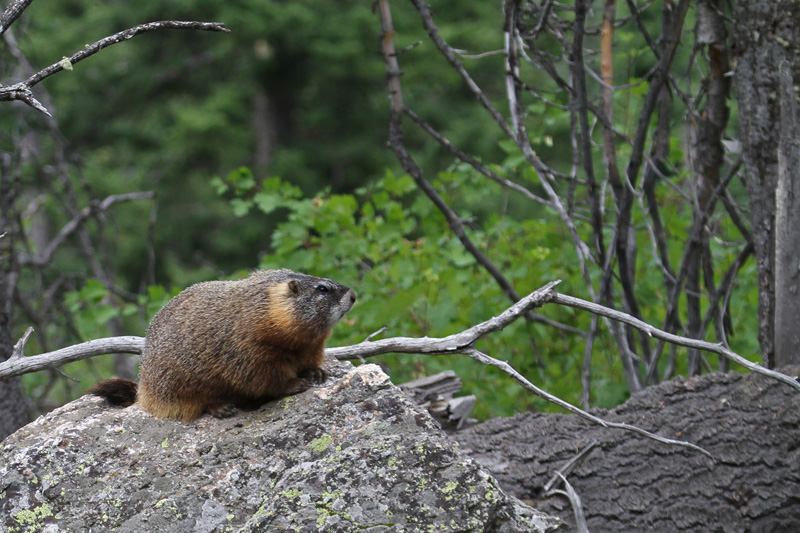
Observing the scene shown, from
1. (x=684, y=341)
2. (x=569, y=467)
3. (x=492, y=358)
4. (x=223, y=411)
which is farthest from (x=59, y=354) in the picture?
(x=684, y=341)

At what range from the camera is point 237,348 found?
11.2 ft

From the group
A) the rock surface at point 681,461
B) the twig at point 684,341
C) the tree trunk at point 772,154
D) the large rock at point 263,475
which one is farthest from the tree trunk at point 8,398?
the tree trunk at point 772,154

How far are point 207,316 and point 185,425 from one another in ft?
1.64

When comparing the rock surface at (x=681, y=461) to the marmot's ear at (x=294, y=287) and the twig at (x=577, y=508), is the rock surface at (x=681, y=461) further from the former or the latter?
the marmot's ear at (x=294, y=287)

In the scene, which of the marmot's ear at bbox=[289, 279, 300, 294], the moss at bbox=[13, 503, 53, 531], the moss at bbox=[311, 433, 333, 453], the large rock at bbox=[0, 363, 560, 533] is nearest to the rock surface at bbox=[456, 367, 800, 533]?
the large rock at bbox=[0, 363, 560, 533]

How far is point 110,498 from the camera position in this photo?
3.00 metres

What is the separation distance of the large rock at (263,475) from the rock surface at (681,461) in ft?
1.80

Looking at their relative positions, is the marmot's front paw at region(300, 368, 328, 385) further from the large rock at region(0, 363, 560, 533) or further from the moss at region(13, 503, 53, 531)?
the moss at region(13, 503, 53, 531)

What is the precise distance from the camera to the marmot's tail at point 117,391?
3664 millimetres

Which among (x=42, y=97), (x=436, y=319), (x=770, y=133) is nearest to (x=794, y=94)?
(x=770, y=133)

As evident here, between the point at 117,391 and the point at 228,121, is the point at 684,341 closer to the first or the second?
the point at 117,391

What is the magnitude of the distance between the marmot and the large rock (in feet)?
0.35

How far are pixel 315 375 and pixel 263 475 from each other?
2.05ft

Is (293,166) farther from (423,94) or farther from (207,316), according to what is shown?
(207,316)
